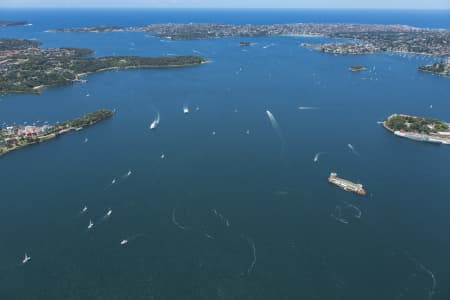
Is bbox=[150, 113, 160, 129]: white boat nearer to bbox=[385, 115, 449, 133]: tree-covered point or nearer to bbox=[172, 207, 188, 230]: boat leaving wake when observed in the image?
bbox=[172, 207, 188, 230]: boat leaving wake

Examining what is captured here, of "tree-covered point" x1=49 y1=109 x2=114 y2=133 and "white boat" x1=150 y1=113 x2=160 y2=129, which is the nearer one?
"tree-covered point" x1=49 y1=109 x2=114 y2=133

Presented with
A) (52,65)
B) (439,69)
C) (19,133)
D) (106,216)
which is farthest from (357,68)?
(106,216)

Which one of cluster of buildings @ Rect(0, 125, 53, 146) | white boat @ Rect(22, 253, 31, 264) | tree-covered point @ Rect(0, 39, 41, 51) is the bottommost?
white boat @ Rect(22, 253, 31, 264)

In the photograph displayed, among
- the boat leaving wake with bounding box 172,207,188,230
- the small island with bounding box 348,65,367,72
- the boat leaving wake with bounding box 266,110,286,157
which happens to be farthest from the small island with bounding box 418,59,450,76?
the boat leaving wake with bounding box 172,207,188,230

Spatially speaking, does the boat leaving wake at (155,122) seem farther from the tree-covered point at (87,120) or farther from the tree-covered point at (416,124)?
the tree-covered point at (416,124)

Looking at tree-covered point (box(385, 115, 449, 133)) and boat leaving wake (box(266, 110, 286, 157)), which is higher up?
tree-covered point (box(385, 115, 449, 133))

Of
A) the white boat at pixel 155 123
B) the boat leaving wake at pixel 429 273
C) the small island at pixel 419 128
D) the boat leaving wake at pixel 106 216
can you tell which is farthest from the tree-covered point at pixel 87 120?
the boat leaving wake at pixel 429 273

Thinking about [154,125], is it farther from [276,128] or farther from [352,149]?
[352,149]
